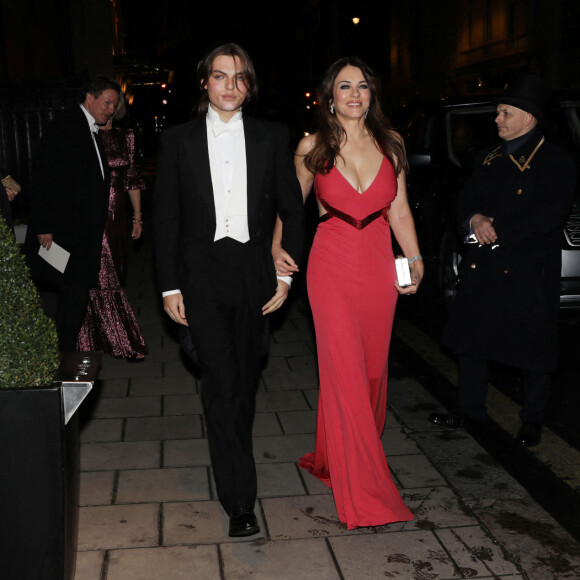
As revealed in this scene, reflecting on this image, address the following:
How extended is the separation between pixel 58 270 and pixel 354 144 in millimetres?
2653

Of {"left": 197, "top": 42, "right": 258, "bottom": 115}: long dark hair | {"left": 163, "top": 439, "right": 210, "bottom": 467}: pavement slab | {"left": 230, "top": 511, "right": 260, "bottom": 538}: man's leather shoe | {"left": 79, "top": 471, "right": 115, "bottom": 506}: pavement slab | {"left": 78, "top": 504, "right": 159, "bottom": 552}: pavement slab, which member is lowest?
{"left": 163, "top": 439, "right": 210, "bottom": 467}: pavement slab

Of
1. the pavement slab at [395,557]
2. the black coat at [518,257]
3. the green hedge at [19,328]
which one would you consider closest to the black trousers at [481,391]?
the black coat at [518,257]

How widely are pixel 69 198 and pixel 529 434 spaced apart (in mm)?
3349

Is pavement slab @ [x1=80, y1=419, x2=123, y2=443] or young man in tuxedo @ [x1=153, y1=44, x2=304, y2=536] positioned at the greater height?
young man in tuxedo @ [x1=153, y1=44, x2=304, y2=536]

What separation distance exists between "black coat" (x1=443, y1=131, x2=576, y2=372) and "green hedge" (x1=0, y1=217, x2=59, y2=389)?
2.88 m

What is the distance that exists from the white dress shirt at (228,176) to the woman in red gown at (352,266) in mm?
331

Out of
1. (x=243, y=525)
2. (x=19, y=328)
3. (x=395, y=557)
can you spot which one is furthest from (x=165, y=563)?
(x=19, y=328)

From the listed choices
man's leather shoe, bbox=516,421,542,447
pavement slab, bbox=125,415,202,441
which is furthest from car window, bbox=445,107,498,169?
pavement slab, bbox=125,415,202,441

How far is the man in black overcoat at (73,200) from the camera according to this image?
18.9 feet

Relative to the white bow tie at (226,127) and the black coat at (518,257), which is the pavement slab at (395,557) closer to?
the black coat at (518,257)

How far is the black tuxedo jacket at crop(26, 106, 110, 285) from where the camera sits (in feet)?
18.9

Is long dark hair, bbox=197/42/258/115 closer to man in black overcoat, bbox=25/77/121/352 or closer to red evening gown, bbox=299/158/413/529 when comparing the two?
red evening gown, bbox=299/158/413/529

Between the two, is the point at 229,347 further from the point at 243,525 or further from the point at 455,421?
the point at 455,421

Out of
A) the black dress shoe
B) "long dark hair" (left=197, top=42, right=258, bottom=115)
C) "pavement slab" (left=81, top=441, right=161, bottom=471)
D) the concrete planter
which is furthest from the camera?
the black dress shoe
